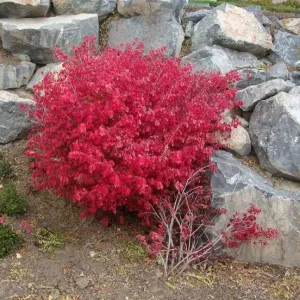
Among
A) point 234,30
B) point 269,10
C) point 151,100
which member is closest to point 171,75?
point 151,100

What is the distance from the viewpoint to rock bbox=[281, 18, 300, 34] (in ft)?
28.9

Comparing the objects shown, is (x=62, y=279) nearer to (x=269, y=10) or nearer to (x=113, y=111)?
(x=113, y=111)

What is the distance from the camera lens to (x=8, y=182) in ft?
20.5

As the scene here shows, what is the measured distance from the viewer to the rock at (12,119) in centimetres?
676

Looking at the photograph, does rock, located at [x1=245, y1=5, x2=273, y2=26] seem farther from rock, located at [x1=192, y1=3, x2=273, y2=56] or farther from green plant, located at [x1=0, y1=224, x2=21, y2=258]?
→ green plant, located at [x1=0, y1=224, x2=21, y2=258]

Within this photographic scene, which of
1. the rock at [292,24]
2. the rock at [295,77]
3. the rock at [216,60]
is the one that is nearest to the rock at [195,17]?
the rock at [216,60]

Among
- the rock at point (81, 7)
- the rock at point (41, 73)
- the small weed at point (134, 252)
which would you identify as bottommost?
the small weed at point (134, 252)

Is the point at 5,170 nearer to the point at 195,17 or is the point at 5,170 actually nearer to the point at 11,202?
the point at 11,202

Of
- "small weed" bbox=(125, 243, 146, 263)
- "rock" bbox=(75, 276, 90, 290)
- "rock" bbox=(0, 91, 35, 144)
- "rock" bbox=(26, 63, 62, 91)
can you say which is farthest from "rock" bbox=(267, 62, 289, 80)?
"rock" bbox=(75, 276, 90, 290)

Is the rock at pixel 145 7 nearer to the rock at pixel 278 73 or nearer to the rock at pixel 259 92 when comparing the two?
the rock at pixel 278 73

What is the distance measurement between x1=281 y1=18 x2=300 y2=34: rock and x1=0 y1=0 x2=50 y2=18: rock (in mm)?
4139

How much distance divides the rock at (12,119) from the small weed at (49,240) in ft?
5.73

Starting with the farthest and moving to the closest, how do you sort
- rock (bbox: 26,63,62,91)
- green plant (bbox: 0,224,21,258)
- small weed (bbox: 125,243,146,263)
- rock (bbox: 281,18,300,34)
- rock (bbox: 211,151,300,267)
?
rock (bbox: 281,18,300,34) → rock (bbox: 26,63,62,91) → rock (bbox: 211,151,300,267) → small weed (bbox: 125,243,146,263) → green plant (bbox: 0,224,21,258)

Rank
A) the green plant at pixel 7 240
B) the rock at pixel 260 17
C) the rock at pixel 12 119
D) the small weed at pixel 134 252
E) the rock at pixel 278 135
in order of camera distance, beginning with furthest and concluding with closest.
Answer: the rock at pixel 260 17
the rock at pixel 12 119
the rock at pixel 278 135
the small weed at pixel 134 252
the green plant at pixel 7 240
